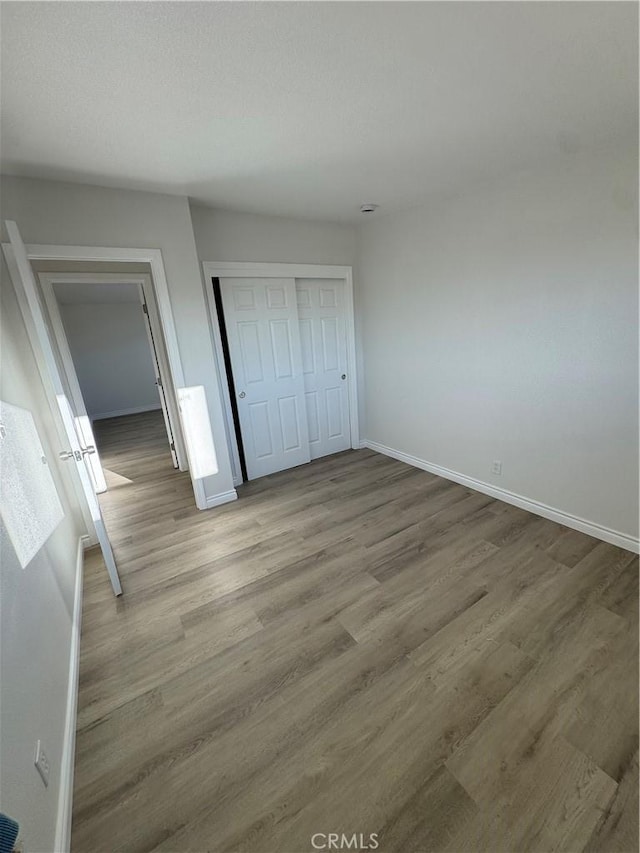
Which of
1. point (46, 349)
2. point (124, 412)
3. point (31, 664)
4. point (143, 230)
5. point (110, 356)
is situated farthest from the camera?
point (124, 412)

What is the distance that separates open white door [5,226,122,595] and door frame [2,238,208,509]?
0.89 feet

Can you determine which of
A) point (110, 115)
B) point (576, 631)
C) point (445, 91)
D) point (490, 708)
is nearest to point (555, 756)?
point (490, 708)

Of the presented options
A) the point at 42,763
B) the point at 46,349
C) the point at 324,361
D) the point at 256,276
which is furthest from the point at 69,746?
the point at 324,361

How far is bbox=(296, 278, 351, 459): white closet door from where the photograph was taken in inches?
149

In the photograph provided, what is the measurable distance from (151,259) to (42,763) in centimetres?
279

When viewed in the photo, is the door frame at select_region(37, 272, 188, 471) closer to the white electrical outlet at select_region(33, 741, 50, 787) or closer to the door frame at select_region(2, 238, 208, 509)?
the door frame at select_region(2, 238, 208, 509)

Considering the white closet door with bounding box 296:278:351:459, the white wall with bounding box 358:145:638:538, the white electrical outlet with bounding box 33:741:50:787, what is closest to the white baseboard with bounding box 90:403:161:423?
the white closet door with bounding box 296:278:351:459

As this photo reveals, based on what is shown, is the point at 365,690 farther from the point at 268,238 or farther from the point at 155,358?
the point at 155,358

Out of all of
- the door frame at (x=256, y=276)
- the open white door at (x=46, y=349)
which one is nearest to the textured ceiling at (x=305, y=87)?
the open white door at (x=46, y=349)

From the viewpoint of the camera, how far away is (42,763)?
1.13 meters

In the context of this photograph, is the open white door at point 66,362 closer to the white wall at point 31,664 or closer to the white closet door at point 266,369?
the white wall at point 31,664

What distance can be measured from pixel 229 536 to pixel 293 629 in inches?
42.6

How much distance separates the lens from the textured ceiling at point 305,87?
109 centimetres

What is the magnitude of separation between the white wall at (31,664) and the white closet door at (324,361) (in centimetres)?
249
